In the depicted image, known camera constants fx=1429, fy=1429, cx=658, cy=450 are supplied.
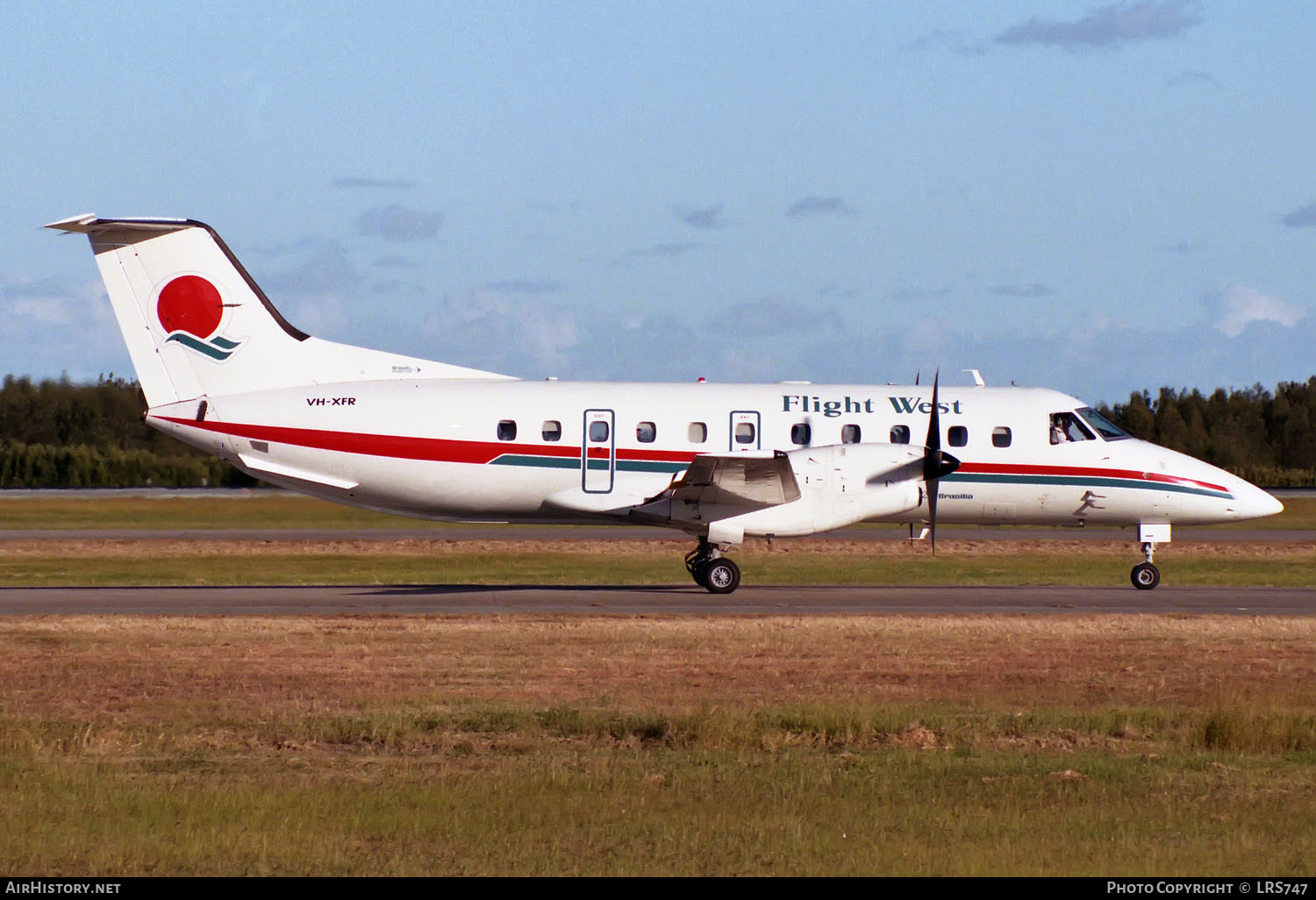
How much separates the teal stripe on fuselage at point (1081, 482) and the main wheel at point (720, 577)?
424cm

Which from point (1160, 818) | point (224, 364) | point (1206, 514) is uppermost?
point (224, 364)

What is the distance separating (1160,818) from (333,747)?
6.55 metres

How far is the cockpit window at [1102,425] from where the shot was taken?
87.2 ft

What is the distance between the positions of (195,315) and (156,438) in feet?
113

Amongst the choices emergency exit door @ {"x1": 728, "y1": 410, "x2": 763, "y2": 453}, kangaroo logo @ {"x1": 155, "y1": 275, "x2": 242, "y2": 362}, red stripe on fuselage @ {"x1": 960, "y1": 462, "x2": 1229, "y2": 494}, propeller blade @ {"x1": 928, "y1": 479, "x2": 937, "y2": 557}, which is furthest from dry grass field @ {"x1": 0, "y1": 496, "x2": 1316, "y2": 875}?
kangaroo logo @ {"x1": 155, "y1": 275, "x2": 242, "y2": 362}

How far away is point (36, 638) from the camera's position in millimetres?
18391

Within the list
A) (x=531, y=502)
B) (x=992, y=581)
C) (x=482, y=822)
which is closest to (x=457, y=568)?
(x=531, y=502)

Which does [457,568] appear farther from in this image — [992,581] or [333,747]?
[333,747]

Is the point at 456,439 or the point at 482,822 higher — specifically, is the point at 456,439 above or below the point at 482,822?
above

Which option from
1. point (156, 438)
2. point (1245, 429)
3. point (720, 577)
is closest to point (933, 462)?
point (720, 577)

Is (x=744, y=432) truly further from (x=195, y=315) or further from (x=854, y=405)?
(x=195, y=315)

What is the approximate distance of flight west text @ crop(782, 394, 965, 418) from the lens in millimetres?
25594

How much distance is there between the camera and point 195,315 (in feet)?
81.1

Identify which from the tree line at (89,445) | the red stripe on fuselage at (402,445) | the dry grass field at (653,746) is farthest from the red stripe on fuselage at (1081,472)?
the tree line at (89,445)
